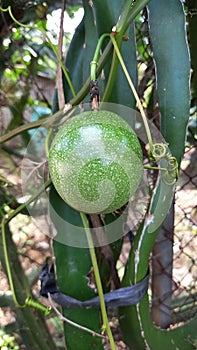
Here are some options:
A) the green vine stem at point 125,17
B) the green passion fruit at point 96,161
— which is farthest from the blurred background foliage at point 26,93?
the green passion fruit at point 96,161

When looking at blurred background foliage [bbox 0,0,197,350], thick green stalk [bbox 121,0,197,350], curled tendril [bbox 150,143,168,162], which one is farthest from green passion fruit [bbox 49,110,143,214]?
blurred background foliage [bbox 0,0,197,350]

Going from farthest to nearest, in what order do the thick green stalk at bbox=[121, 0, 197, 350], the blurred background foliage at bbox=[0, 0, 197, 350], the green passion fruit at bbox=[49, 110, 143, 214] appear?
the blurred background foliage at bbox=[0, 0, 197, 350]
the thick green stalk at bbox=[121, 0, 197, 350]
the green passion fruit at bbox=[49, 110, 143, 214]

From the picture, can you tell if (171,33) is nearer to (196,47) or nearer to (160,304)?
(196,47)

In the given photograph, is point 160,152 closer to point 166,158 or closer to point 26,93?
point 166,158

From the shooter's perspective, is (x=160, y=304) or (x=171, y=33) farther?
(x=160, y=304)

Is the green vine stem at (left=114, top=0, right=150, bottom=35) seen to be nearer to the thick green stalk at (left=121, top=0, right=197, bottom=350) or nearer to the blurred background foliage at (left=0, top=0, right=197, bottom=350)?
the thick green stalk at (left=121, top=0, right=197, bottom=350)

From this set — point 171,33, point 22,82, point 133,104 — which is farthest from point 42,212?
point 22,82

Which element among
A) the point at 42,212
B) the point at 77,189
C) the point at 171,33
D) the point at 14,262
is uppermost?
the point at 171,33
